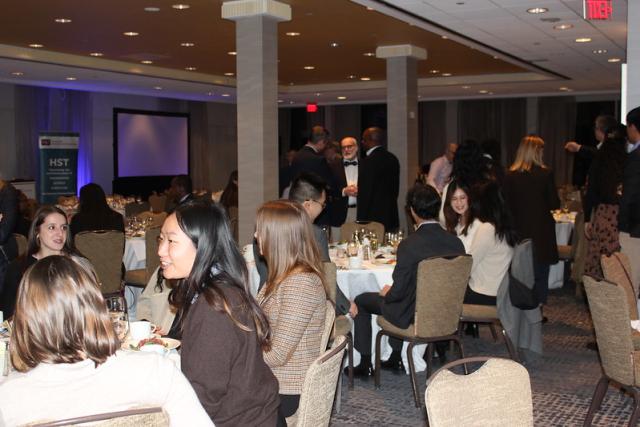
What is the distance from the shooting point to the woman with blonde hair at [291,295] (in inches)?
120

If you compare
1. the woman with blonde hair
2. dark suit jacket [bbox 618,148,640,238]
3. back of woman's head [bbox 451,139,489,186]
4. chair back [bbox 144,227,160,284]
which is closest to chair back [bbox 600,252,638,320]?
dark suit jacket [bbox 618,148,640,238]

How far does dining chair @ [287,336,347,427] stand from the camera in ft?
7.55

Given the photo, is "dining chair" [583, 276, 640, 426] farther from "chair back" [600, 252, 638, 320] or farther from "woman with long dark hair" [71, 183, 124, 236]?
"woman with long dark hair" [71, 183, 124, 236]

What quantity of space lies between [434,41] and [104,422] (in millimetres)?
9888

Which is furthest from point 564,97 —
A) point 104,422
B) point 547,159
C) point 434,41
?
point 104,422

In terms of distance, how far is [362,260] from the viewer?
5984mm

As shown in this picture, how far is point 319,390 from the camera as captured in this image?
7.73 ft

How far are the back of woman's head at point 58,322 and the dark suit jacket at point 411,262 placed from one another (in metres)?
3.14

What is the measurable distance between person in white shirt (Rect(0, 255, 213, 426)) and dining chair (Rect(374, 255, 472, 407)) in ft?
9.72

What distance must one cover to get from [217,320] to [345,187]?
7068mm

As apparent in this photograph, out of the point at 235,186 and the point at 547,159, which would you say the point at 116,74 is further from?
the point at 547,159

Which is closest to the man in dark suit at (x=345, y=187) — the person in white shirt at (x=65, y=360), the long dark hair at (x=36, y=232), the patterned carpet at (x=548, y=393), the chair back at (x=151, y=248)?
the chair back at (x=151, y=248)

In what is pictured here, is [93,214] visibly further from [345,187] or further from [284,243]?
[284,243]

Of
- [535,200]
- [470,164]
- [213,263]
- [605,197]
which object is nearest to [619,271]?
[470,164]
